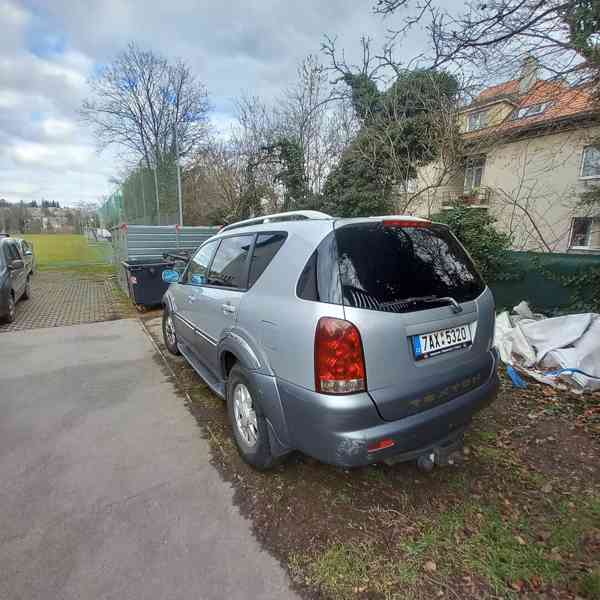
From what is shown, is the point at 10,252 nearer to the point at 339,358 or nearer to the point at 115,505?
the point at 115,505

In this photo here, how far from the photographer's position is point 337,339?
65.1 inches

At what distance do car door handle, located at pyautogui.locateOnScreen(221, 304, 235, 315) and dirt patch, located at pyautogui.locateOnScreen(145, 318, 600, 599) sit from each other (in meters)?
1.16

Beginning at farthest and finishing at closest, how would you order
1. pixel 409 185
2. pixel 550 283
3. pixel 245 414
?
pixel 409 185, pixel 550 283, pixel 245 414

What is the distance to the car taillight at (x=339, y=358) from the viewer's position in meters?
1.65

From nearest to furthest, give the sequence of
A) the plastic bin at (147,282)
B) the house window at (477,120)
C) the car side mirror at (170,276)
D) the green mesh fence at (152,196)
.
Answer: the car side mirror at (170,276)
the plastic bin at (147,282)
the house window at (477,120)
the green mesh fence at (152,196)

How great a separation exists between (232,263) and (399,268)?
1486mm

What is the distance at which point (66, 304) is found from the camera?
814 centimetres

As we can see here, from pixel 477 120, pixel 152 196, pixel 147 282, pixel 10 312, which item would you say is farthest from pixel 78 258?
pixel 477 120

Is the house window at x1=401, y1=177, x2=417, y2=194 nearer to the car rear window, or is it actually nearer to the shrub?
the shrub

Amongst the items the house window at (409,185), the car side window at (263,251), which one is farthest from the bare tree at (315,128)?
the car side window at (263,251)

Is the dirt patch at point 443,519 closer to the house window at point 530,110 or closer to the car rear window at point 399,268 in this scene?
the car rear window at point 399,268

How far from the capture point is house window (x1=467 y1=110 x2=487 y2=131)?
765 centimetres

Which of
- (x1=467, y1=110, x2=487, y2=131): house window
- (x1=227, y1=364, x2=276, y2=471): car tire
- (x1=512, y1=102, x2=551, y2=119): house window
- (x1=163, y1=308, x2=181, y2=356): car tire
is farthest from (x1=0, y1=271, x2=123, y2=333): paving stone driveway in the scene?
(x1=467, y1=110, x2=487, y2=131): house window

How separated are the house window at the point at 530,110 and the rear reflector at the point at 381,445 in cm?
708
